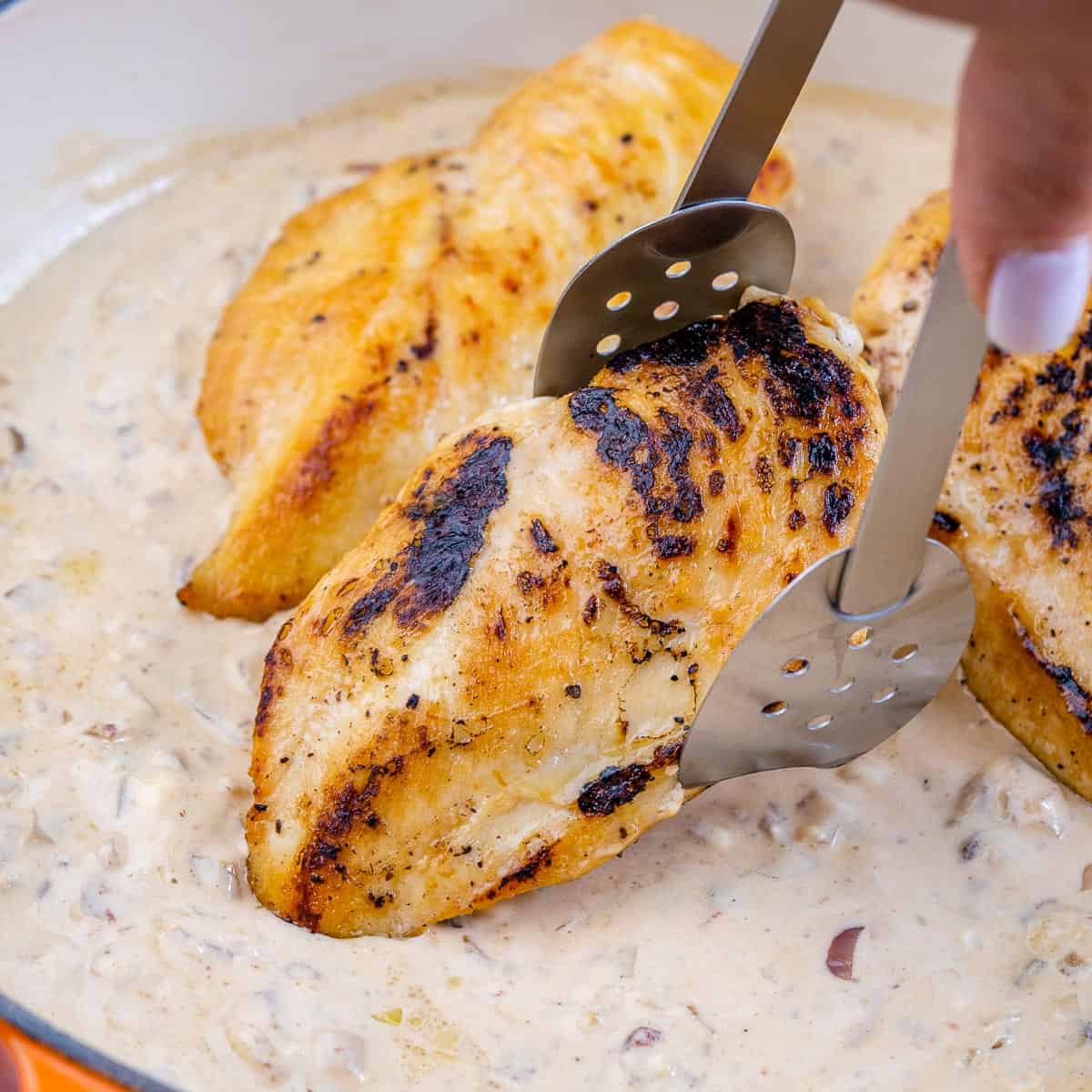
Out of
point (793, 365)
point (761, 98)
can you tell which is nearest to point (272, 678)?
point (793, 365)

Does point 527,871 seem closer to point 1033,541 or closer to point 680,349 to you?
point 680,349

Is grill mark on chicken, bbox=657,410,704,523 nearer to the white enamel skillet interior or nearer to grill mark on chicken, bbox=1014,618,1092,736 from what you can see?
grill mark on chicken, bbox=1014,618,1092,736

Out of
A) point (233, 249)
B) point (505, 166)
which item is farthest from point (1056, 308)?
point (233, 249)

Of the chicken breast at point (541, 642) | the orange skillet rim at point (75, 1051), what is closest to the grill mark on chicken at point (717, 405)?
the chicken breast at point (541, 642)

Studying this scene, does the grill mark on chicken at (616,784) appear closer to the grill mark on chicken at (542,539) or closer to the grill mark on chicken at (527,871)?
the grill mark on chicken at (527,871)

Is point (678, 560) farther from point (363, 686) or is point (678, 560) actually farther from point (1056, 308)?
point (1056, 308)
